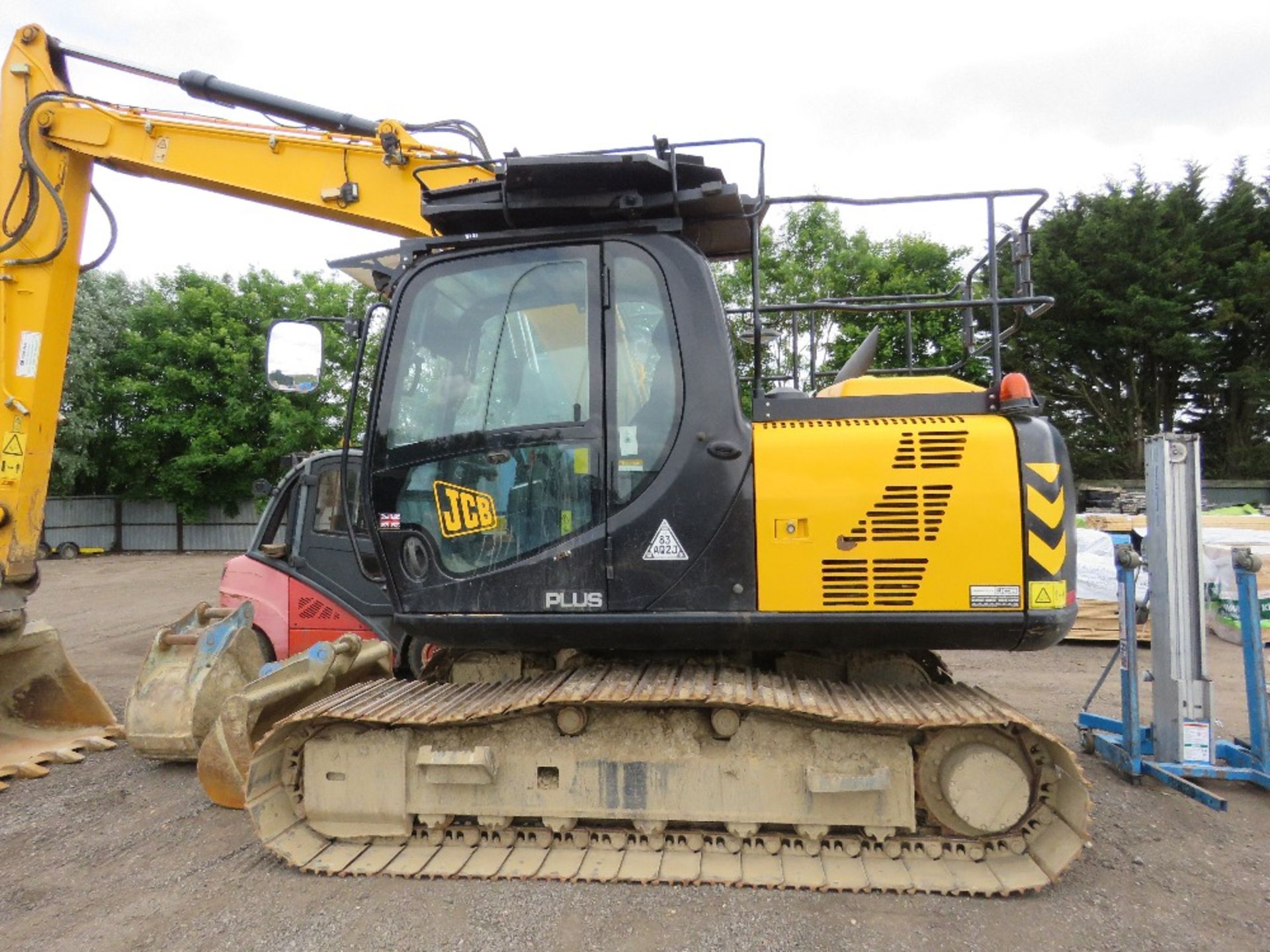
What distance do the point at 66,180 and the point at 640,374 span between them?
3970mm

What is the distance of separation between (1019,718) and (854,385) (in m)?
1.54

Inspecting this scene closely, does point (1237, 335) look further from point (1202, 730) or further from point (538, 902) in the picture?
point (538, 902)

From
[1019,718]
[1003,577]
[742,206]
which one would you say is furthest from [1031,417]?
[742,206]

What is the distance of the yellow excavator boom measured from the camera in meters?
4.54

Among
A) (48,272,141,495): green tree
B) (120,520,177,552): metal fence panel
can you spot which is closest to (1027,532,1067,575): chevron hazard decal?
(48,272,141,495): green tree

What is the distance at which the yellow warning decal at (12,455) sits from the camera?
4.56 m

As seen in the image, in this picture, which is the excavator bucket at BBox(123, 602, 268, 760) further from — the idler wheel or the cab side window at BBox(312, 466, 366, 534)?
the idler wheel

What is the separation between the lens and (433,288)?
356cm

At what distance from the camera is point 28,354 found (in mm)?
4617

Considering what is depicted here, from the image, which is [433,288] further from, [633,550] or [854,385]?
[854,385]

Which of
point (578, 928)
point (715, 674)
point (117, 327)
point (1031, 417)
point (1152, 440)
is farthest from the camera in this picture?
point (117, 327)

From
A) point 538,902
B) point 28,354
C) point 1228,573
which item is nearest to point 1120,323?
point 1228,573

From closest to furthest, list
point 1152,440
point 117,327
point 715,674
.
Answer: point 715,674, point 1152,440, point 117,327

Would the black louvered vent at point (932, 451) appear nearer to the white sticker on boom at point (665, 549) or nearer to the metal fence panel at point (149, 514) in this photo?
the white sticker on boom at point (665, 549)
